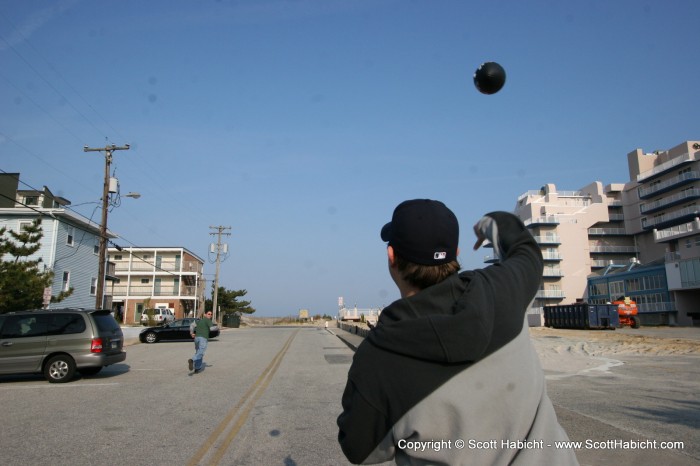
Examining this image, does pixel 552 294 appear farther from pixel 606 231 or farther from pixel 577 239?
pixel 606 231

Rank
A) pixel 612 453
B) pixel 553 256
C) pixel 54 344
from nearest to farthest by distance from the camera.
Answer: pixel 612 453
pixel 54 344
pixel 553 256

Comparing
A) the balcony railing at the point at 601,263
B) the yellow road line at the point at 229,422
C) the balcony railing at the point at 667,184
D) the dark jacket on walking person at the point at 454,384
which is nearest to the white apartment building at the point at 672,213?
the balcony railing at the point at 667,184

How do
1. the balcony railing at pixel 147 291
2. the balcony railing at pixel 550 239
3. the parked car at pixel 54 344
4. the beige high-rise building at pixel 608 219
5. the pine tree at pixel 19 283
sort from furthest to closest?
the balcony railing at pixel 550 239, the beige high-rise building at pixel 608 219, the balcony railing at pixel 147 291, the pine tree at pixel 19 283, the parked car at pixel 54 344

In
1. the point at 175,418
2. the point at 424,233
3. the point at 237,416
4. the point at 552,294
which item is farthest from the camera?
the point at 552,294

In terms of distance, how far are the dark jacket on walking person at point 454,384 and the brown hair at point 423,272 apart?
0.23ft

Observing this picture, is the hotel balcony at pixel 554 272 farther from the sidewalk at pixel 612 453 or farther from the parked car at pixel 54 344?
the sidewalk at pixel 612 453

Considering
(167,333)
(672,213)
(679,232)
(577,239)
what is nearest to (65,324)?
(167,333)

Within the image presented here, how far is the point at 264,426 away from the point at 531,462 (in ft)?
21.5

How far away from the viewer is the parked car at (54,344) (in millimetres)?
12594

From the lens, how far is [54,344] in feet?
42.1

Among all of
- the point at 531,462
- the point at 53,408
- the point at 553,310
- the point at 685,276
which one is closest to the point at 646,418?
the point at 531,462

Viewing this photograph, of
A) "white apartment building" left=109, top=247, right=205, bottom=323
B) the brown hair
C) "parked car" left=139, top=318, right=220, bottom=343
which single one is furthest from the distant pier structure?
the brown hair

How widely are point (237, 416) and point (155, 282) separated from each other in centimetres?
6582

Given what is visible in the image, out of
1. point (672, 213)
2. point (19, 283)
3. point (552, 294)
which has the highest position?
point (672, 213)
